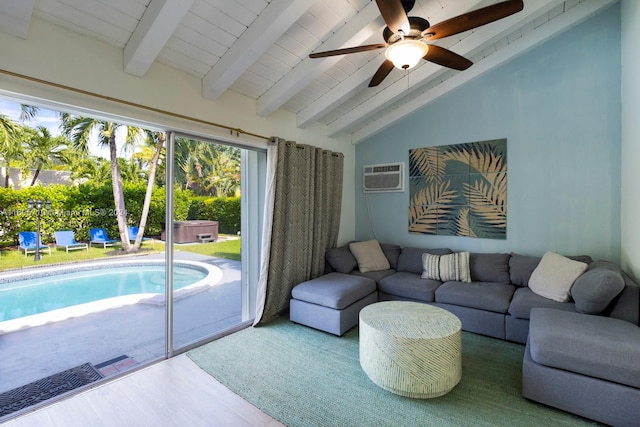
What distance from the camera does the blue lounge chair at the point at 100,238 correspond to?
3.35 meters

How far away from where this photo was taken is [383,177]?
440 cm

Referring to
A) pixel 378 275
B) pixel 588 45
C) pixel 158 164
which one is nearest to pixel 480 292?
pixel 378 275

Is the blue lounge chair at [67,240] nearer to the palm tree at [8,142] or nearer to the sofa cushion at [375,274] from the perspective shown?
the palm tree at [8,142]

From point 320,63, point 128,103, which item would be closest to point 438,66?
point 320,63

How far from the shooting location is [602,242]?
3029 millimetres

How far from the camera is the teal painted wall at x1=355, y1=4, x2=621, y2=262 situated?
2.99 metres

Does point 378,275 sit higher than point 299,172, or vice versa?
point 299,172

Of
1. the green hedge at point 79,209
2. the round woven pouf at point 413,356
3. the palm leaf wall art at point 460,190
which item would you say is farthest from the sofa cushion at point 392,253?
the green hedge at point 79,209

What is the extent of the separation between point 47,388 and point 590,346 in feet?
12.1

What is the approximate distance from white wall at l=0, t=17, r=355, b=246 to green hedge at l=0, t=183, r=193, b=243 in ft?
2.46

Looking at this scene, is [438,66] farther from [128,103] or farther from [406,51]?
[128,103]

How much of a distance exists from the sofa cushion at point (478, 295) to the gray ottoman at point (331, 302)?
0.80 meters

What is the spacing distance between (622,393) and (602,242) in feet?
6.39

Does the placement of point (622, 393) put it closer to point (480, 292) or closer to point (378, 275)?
point (480, 292)
